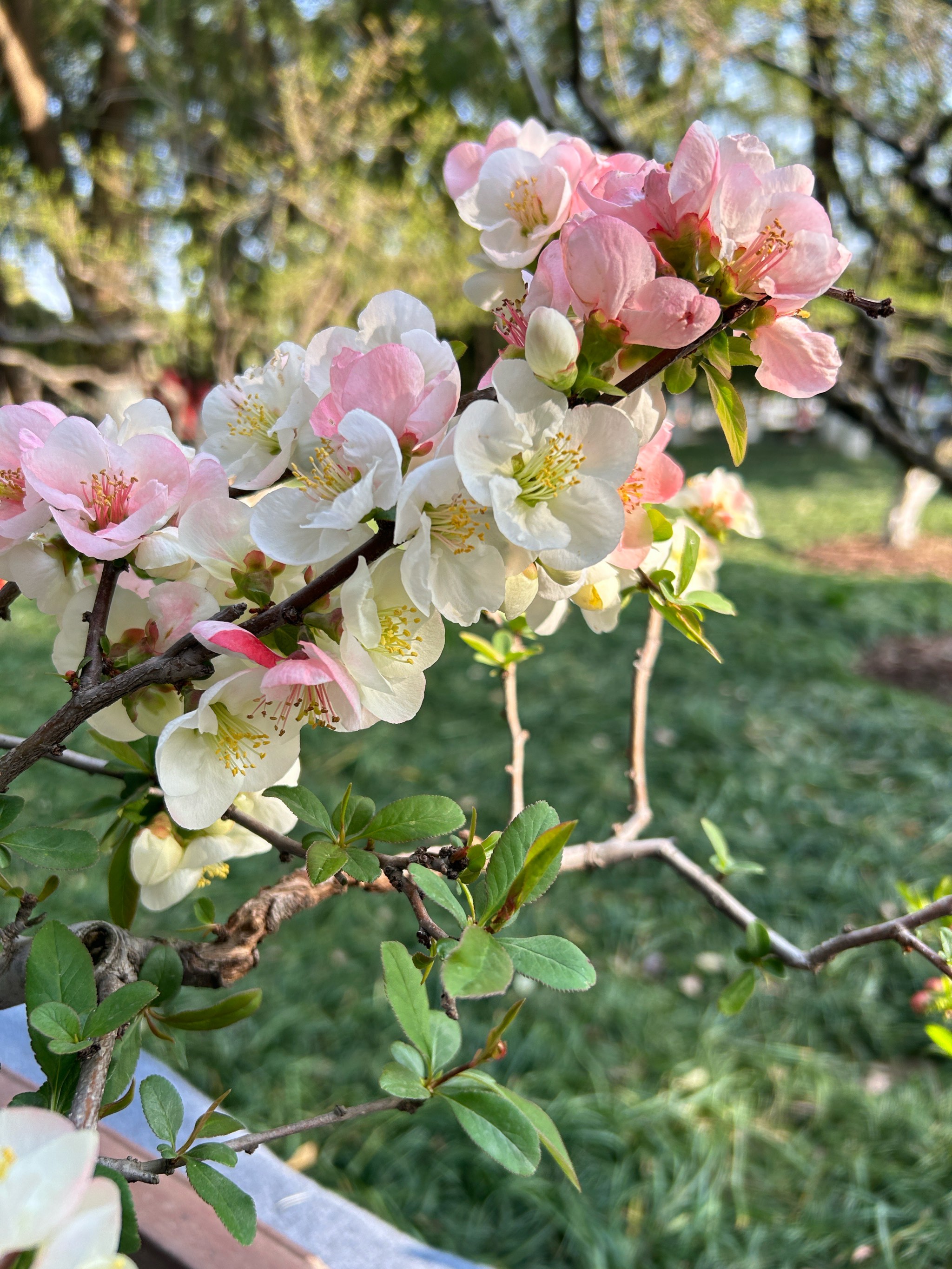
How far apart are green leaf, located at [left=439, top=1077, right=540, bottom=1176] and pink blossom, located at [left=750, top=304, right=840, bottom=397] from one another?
1.20 feet

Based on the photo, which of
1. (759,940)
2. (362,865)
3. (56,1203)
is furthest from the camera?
(759,940)

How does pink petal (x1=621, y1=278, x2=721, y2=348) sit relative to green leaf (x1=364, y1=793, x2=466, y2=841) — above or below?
above

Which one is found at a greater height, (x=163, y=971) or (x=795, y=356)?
(x=795, y=356)

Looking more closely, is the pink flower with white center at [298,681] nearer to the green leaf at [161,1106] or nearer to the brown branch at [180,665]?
the brown branch at [180,665]

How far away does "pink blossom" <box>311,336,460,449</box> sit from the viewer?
1.25 ft

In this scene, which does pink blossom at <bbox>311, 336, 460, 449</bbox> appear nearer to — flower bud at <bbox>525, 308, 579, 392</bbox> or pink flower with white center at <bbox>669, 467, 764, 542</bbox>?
flower bud at <bbox>525, 308, 579, 392</bbox>

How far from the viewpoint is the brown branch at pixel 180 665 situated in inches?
15.3

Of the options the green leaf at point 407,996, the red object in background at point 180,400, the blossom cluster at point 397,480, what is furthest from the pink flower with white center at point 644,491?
the red object in background at point 180,400

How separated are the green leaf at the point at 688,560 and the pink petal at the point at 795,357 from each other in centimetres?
16

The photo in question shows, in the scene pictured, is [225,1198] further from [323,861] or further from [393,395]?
[393,395]

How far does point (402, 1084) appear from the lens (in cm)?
38

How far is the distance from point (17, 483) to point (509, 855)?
318 millimetres

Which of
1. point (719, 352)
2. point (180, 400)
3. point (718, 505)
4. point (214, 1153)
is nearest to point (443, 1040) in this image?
point (214, 1153)

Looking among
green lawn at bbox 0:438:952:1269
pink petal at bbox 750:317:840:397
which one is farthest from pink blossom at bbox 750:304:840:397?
green lawn at bbox 0:438:952:1269
